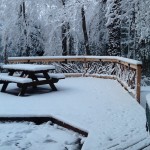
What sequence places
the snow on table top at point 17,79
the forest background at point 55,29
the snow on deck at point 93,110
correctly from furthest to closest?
1. the forest background at point 55,29
2. the snow on table top at point 17,79
3. the snow on deck at point 93,110

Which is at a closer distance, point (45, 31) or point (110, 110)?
point (110, 110)

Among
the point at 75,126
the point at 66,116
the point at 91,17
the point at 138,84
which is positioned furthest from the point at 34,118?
the point at 91,17

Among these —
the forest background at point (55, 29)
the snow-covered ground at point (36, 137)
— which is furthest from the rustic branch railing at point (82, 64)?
the snow-covered ground at point (36, 137)

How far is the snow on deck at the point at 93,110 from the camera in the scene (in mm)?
5027

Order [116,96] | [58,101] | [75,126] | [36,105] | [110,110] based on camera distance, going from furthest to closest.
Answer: [116,96], [58,101], [36,105], [110,110], [75,126]

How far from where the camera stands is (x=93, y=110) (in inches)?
267

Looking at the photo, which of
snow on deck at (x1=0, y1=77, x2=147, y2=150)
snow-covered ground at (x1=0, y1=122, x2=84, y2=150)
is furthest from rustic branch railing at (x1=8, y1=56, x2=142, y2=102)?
snow-covered ground at (x1=0, y1=122, x2=84, y2=150)

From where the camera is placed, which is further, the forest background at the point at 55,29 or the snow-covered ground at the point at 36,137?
the forest background at the point at 55,29

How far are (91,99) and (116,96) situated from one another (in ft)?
2.47

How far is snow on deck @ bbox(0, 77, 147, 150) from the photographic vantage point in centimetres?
503

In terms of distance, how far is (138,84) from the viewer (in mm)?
7738

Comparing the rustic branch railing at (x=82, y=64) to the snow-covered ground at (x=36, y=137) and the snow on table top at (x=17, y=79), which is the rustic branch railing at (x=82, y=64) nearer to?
the snow on table top at (x=17, y=79)

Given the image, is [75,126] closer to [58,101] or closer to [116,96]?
[58,101]

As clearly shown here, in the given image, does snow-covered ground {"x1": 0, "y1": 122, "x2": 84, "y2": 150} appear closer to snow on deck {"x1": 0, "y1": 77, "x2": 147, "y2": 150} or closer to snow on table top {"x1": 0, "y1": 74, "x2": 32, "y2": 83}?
snow on deck {"x1": 0, "y1": 77, "x2": 147, "y2": 150}
